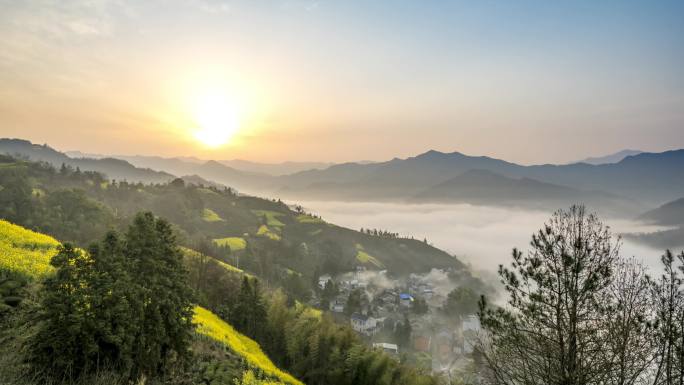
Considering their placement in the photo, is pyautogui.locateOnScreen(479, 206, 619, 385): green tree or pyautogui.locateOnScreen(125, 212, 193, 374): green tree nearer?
pyautogui.locateOnScreen(479, 206, 619, 385): green tree

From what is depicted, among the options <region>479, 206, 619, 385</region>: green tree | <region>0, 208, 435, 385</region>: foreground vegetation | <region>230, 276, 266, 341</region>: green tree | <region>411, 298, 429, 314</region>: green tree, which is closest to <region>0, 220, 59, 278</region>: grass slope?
<region>0, 208, 435, 385</region>: foreground vegetation

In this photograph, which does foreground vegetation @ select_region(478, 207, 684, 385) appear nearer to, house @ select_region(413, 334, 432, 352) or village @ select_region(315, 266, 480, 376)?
village @ select_region(315, 266, 480, 376)

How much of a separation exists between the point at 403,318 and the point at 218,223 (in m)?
85.5

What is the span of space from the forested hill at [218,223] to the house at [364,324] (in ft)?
58.1

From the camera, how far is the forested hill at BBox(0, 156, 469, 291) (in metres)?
53.3

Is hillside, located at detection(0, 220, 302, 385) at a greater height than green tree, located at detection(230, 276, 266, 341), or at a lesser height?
greater

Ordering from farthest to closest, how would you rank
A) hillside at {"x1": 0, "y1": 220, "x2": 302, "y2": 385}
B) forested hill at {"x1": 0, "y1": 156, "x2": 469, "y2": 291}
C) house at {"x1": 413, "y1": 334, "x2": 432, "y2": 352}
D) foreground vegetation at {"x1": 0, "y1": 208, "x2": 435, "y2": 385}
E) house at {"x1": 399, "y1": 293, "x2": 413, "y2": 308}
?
house at {"x1": 399, "y1": 293, "x2": 413, "y2": 308}, house at {"x1": 413, "y1": 334, "x2": 432, "y2": 352}, forested hill at {"x1": 0, "y1": 156, "x2": 469, "y2": 291}, hillside at {"x1": 0, "y1": 220, "x2": 302, "y2": 385}, foreground vegetation at {"x1": 0, "y1": 208, "x2": 435, "y2": 385}

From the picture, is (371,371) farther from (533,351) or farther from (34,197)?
(34,197)

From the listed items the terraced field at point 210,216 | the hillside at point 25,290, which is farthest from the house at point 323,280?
the hillside at point 25,290

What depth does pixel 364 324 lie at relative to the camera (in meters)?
74.2

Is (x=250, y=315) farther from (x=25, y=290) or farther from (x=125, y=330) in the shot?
(x=125, y=330)

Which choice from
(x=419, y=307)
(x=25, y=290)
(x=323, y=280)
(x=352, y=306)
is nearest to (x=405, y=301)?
(x=419, y=307)

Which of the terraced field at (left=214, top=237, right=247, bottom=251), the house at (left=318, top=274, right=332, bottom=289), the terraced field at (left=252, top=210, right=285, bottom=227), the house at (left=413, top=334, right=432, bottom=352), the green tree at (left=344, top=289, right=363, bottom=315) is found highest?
the terraced field at (left=252, top=210, right=285, bottom=227)

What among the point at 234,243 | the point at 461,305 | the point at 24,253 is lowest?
the point at 461,305
